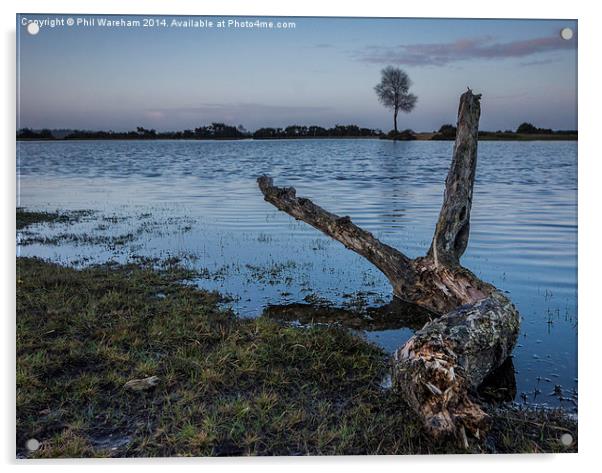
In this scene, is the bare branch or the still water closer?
the still water

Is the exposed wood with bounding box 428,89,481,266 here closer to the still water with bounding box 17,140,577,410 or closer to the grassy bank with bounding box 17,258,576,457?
the still water with bounding box 17,140,577,410

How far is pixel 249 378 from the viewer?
6551mm

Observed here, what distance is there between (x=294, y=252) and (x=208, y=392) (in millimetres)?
5527

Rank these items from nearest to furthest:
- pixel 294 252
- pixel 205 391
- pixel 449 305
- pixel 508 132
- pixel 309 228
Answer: pixel 205 391 < pixel 449 305 < pixel 508 132 < pixel 294 252 < pixel 309 228

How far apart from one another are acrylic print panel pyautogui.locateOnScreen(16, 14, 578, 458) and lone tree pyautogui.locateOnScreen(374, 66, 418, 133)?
0.04 meters

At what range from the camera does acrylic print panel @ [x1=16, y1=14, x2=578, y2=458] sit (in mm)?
5902

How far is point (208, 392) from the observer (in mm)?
6305

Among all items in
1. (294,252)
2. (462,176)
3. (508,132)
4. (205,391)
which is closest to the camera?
(205,391)

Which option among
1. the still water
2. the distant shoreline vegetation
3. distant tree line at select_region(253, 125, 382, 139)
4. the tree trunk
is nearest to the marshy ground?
the tree trunk

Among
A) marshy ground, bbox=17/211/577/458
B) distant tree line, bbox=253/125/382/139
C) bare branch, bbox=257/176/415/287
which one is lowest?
marshy ground, bbox=17/211/577/458

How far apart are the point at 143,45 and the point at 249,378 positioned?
433cm
